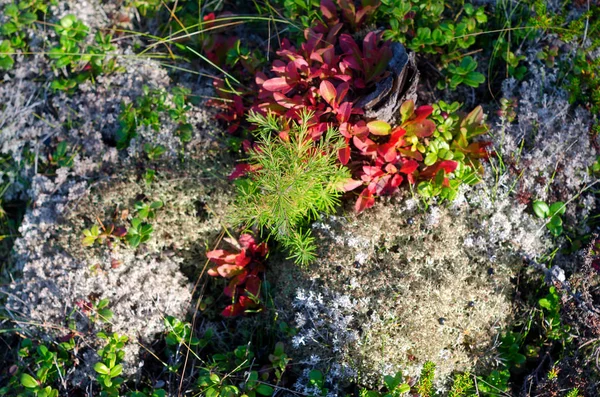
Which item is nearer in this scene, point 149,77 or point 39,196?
point 39,196

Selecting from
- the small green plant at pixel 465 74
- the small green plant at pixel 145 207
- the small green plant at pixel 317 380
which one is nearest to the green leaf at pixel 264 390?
the small green plant at pixel 317 380

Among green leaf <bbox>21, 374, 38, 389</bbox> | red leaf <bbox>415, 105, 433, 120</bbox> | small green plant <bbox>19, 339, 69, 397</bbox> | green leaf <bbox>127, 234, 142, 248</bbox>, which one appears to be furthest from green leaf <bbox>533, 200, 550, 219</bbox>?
green leaf <bbox>21, 374, 38, 389</bbox>

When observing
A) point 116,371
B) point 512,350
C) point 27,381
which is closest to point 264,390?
point 116,371

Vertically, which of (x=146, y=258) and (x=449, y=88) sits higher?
(x=449, y=88)

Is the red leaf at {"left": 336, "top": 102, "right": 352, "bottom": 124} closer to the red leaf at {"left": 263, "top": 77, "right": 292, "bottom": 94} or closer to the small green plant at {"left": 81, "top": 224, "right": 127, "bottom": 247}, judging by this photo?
the red leaf at {"left": 263, "top": 77, "right": 292, "bottom": 94}

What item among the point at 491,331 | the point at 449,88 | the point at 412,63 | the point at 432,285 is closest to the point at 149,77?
the point at 412,63

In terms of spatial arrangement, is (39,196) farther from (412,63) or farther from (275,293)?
(412,63)

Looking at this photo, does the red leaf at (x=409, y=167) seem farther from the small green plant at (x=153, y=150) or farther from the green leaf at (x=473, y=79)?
the small green plant at (x=153, y=150)
